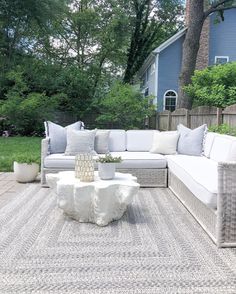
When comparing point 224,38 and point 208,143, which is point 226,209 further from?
point 224,38

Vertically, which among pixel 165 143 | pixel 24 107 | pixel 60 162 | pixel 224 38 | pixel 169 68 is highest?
pixel 224 38

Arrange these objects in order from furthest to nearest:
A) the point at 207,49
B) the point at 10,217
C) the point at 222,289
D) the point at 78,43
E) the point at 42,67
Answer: the point at 78,43 < the point at 207,49 < the point at 42,67 < the point at 10,217 < the point at 222,289

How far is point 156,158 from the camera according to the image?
17.6 feet

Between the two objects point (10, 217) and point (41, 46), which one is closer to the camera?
point (10, 217)

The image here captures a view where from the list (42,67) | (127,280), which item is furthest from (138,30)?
(127,280)

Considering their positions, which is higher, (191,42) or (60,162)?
(191,42)

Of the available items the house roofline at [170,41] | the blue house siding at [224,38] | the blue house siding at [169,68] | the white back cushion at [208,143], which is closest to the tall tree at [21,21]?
the house roofline at [170,41]

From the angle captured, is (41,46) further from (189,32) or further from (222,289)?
(222,289)

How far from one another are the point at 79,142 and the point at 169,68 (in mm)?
11370

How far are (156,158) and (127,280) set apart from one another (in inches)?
121

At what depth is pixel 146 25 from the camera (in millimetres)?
19578

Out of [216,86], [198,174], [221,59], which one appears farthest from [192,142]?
[221,59]

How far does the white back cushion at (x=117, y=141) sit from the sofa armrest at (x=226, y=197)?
3.15 meters

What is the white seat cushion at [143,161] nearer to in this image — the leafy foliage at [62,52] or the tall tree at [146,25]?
the leafy foliage at [62,52]
